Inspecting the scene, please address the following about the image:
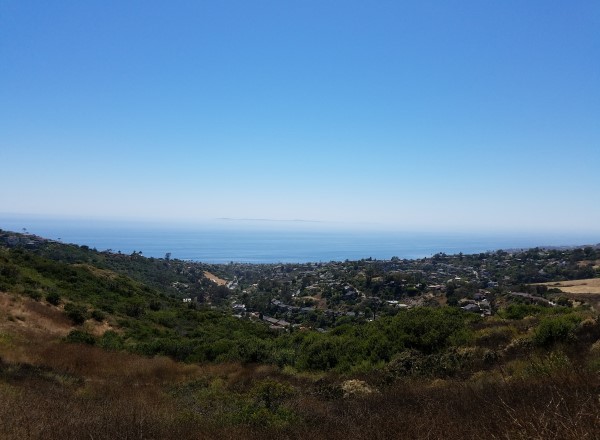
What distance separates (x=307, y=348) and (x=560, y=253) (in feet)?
214

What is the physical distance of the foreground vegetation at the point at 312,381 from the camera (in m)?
4.02

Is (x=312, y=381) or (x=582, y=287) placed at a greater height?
(x=312, y=381)

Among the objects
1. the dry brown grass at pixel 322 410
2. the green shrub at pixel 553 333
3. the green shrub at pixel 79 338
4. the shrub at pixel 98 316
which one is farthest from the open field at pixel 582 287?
the shrub at pixel 98 316

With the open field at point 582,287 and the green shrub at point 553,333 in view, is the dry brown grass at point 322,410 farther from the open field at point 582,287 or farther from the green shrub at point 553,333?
the open field at point 582,287

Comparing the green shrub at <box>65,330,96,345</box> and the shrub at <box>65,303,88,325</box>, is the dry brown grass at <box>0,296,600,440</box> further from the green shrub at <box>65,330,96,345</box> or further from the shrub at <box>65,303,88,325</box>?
the shrub at <box>65,303,88,325</box>

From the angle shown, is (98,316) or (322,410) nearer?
(322,410)

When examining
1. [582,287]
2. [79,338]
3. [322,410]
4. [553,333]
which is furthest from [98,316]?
[582,287]

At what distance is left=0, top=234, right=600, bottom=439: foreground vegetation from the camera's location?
402 cm

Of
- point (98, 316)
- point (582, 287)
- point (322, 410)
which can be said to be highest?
point (322, 410)

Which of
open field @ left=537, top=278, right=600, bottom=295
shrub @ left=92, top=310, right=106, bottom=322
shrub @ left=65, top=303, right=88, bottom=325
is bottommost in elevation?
shrub @ left=92, top=310, right=106, bottom=322

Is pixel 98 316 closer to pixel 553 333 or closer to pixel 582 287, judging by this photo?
pixel 553 333

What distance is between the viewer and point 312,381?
30.4 ft

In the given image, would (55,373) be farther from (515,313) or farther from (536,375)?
(515,313)

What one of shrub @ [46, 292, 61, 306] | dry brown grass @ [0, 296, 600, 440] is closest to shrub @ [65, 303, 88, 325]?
shrub @ [46, 292, 61, 306]
